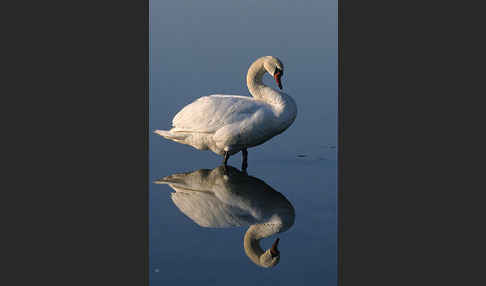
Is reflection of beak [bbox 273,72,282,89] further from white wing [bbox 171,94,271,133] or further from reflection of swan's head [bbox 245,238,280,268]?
reflection of swan's head [bbox 245,238,280,268]

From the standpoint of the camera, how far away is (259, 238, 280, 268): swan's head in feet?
19.6

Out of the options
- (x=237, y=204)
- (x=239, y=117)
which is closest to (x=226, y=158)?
(x=239, y=117)

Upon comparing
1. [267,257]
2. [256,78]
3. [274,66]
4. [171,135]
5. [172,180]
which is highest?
[274,66]

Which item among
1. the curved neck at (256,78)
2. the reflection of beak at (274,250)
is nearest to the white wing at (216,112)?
the curved neck at (256,78)

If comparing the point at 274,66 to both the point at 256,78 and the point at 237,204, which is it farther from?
the point at 237,204

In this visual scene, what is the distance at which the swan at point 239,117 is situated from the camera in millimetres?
8219

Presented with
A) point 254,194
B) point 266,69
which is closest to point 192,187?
point 254,194

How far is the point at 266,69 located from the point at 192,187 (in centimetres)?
188

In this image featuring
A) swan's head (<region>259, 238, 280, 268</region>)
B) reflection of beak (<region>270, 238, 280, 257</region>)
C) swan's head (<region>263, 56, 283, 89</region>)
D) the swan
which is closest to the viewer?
swan's head (<region>259, 238, 280, 268</region>)

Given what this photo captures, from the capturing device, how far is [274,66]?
851cm

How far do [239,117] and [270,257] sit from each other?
2.58 m

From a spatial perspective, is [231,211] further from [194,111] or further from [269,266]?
[194,111]

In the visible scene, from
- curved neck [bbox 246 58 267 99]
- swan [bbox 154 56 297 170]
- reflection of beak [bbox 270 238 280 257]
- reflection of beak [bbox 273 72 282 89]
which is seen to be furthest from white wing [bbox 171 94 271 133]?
reflection of beak [bbox 270 238 280 257]

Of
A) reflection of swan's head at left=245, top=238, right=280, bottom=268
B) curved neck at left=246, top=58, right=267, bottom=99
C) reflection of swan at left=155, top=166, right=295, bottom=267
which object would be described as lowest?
reflection of swan's head at left=245, top=238, right=280, bottom=268
